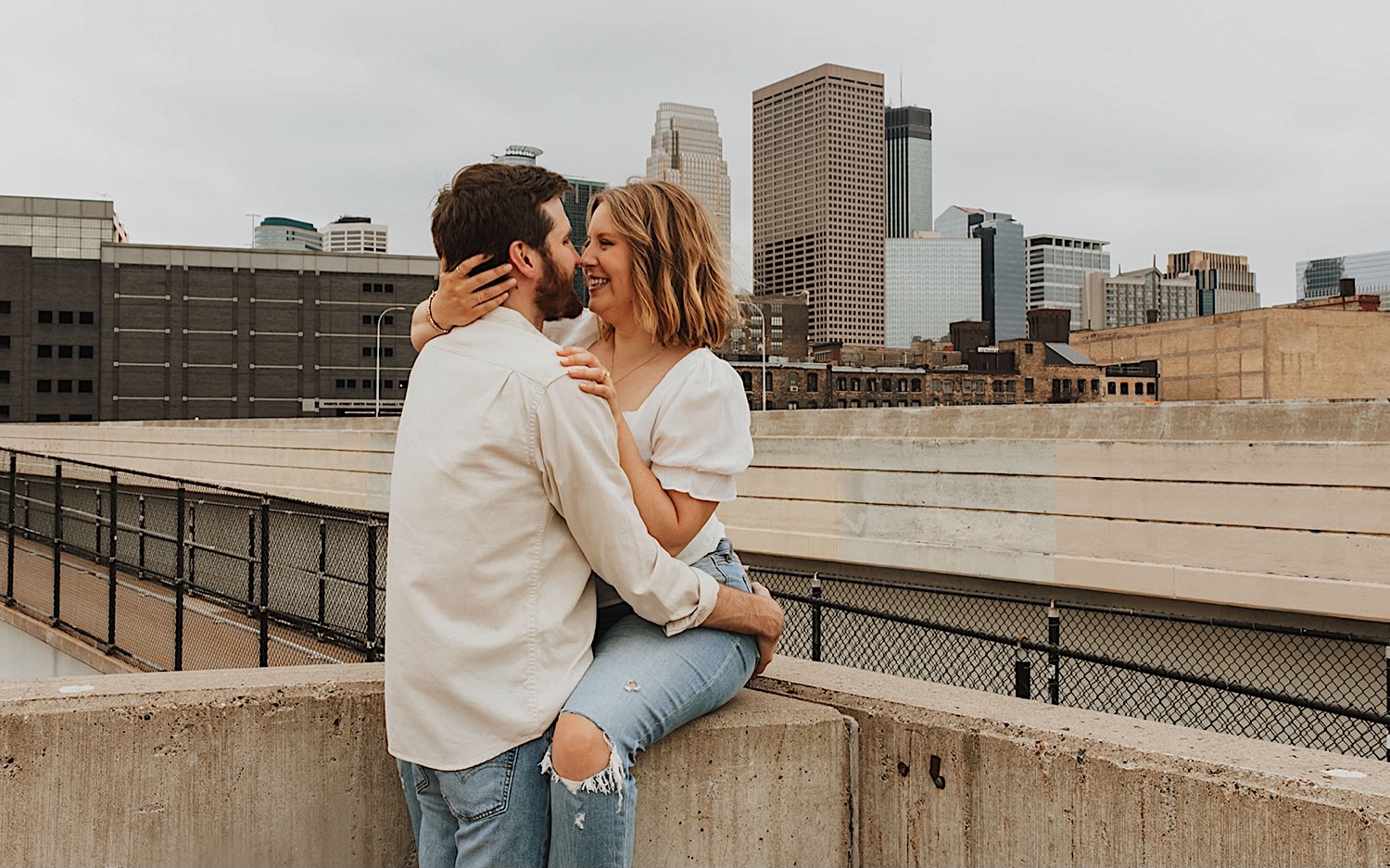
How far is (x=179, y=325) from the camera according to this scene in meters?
92.1

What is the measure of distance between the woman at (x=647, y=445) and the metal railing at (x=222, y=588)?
20.9 ft

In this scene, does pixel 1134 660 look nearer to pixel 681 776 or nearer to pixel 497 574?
pixel 681 776

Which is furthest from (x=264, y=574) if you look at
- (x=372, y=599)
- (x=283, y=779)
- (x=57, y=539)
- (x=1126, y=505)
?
(x=1126, y=505)

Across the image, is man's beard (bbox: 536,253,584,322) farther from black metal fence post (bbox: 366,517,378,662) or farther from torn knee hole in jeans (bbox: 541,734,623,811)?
black metal fence post (bbox: 366,517,378,662)

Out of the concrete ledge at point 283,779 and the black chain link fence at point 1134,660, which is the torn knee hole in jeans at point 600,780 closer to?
the concrete ledge at point 283,779

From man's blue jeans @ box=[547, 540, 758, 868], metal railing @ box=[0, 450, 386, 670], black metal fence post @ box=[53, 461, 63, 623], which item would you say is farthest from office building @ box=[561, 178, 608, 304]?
black metal fence post @ box=[53, 461, 63, 623]

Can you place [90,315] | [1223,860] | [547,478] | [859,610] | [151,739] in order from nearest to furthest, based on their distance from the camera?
[1223,860]
[547,478]
[151,739]
[859,610]
[90,315]

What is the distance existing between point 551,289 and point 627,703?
99 cm

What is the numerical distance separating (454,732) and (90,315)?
101780 millimetres

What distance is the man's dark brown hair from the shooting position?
2.68m

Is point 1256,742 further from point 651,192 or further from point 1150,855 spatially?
point 651,192

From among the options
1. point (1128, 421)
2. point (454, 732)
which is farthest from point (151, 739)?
point (1128, 421)

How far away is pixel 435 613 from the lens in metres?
2.51

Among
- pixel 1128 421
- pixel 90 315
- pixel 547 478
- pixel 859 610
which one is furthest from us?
pixel 90 315
